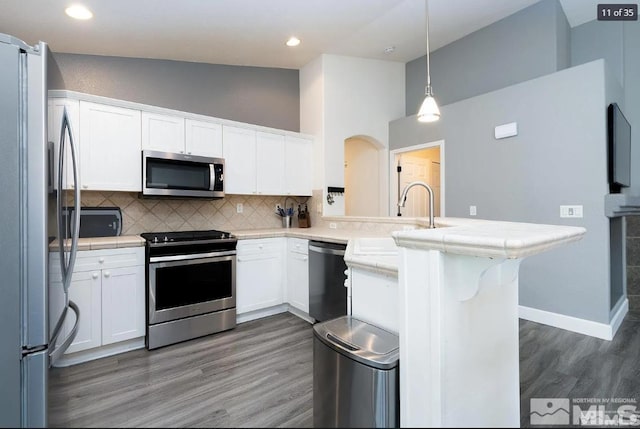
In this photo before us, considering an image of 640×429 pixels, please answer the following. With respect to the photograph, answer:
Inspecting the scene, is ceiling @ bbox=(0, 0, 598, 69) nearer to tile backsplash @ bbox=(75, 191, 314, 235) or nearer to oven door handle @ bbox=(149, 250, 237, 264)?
tile backsplash @ bbox=(75, 191, 314, 235)

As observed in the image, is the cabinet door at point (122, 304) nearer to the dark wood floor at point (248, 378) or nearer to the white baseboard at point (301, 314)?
the dark wood floor at point (248, 378)

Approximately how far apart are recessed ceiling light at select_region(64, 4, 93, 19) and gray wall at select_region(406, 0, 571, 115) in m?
3.95

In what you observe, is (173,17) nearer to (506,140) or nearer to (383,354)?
(383,354)

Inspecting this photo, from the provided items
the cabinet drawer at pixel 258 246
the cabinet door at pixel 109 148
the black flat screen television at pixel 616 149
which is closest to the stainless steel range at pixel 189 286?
the cabinet drawer at pixel 258 246

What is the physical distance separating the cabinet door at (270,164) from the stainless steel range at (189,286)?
94 cm

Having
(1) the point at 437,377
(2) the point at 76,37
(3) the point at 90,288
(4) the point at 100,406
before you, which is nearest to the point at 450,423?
(1) the point at 437,377

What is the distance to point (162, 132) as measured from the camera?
288 cm

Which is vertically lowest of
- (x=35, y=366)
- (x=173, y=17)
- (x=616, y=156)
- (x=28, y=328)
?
(x=35, y=366)

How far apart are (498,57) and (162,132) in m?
4.00

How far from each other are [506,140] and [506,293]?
2.73 metres

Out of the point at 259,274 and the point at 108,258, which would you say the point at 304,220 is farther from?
the point at 108,258

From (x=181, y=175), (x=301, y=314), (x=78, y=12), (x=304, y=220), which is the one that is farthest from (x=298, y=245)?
(x=78, y=12)

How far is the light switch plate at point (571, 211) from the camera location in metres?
2.80

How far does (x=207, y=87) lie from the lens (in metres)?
3.52
